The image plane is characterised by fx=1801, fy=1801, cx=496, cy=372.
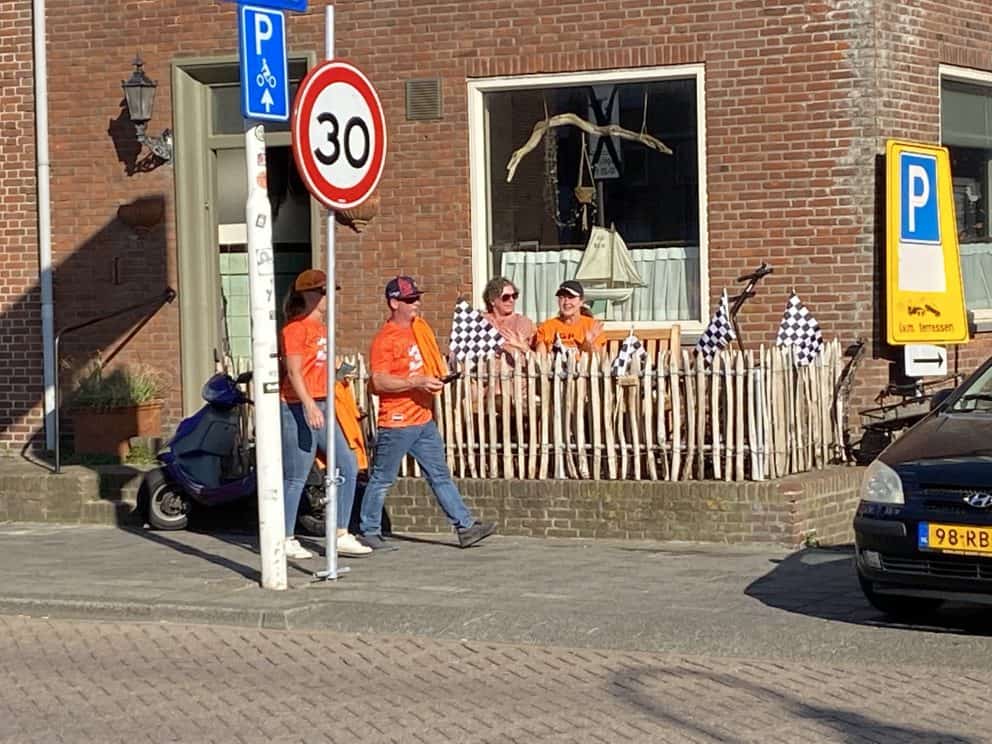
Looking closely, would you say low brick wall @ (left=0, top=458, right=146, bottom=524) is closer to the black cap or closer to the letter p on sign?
the black cap

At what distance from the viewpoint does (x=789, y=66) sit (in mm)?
13922

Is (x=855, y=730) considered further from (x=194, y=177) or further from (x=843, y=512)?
(x=194, y=177)

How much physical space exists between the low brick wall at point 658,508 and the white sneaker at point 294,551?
5.14 ft

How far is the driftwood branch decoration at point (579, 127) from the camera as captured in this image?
14594 millimetres

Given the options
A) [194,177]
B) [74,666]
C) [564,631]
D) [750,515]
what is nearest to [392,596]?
[564,631]

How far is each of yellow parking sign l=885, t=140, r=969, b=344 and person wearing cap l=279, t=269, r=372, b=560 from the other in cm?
461

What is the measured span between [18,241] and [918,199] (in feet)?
26.4

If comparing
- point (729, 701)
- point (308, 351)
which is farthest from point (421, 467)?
point (729, 701)

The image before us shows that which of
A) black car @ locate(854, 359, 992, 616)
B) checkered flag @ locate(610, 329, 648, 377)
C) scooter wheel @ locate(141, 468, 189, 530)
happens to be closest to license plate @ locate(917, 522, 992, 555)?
black car @ locate(854, 359, 992, 616)

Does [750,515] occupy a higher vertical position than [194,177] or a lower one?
lower

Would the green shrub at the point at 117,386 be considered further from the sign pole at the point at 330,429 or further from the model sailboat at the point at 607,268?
the sign pole at the point at 330,429

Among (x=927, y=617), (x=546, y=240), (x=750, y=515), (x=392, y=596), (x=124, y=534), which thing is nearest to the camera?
(x=927, y=617)

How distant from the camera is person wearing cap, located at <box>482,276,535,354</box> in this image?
1394 centimetres

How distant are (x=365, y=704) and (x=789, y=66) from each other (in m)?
7.69
